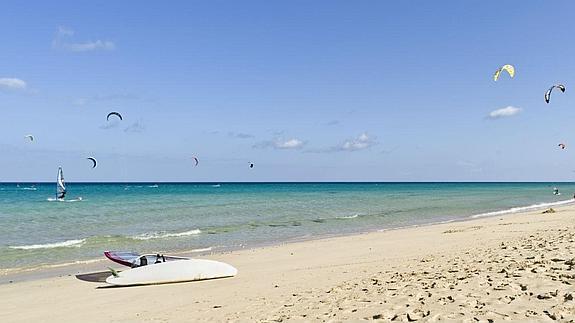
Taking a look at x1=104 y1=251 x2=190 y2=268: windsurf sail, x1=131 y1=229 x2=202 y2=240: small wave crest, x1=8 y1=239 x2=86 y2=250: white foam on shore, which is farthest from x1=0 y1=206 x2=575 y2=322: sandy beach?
x1=131 y1=229 x2=202 y2=240: small wave crest

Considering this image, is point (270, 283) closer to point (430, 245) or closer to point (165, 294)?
point (165, 294)

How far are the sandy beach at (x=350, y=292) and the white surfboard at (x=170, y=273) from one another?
261 mm

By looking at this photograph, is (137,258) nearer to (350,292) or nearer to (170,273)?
(170,273)

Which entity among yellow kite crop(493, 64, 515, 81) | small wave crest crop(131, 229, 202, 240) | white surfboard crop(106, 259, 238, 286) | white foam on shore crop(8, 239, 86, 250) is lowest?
white foam on shore crop(8, 239, 86, 250)

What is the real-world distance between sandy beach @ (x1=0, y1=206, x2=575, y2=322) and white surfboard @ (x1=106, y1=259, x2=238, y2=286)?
0.86 feet

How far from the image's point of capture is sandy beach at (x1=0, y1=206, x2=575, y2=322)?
575cm

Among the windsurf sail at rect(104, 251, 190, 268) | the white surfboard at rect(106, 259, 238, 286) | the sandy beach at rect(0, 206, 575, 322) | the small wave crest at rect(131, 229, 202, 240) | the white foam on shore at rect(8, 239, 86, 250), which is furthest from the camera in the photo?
the small wave crest at rect(131, 229, 202, 240)

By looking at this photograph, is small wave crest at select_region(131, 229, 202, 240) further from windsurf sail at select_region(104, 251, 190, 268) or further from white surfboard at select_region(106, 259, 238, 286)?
white surfboard at select_region(106, 259, 238, 286)

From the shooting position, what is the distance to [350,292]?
24.8 feet

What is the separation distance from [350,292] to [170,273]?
4.85 m

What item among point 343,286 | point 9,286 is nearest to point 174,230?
point 9,286

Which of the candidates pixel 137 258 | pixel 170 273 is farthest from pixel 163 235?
pixel 170 273

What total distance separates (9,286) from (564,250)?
39.2 feet

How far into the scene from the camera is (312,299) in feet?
24.3
